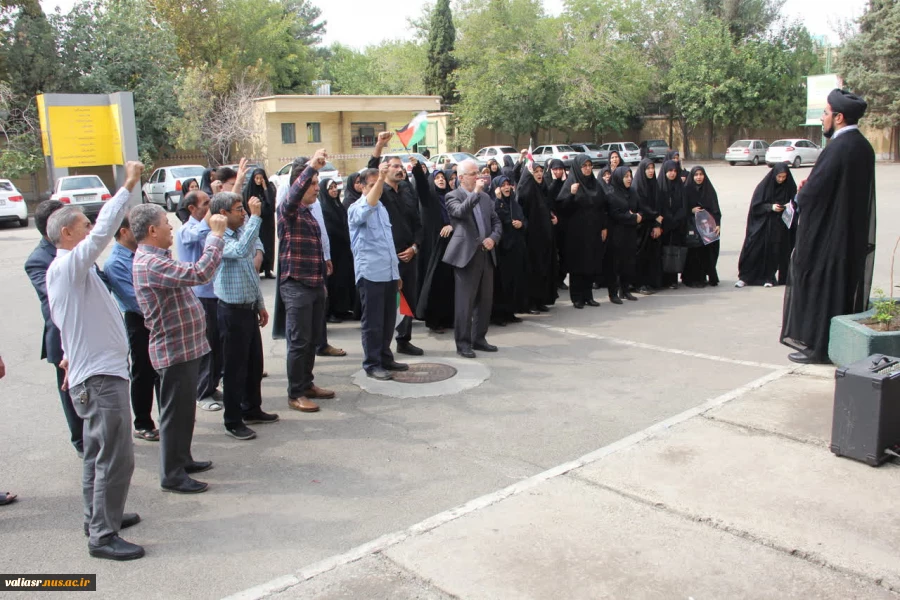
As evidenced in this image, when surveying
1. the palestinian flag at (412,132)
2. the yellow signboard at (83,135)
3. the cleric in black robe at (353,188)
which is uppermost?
the yellow signboard at (83,135)

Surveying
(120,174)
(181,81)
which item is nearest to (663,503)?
(120,174)

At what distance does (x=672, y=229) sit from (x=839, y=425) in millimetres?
6434

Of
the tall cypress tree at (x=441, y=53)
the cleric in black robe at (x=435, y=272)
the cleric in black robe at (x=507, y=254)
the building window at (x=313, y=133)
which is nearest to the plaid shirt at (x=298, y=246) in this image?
the cleric in black robe at (x=435, y=272)

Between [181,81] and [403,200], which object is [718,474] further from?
[181,81]

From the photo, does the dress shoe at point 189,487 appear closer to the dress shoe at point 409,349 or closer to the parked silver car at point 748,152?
the dress shoe at point 409,349

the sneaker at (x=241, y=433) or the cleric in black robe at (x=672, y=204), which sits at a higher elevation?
the cleric in black robe at (x=672, y=204)

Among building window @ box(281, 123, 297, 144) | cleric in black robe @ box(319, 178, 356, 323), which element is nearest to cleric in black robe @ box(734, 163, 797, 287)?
cleric in black robe @ box(319, 178, 356, 323)

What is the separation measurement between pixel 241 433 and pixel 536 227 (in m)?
5.14

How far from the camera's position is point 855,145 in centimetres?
629

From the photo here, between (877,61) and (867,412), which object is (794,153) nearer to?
(877,61)

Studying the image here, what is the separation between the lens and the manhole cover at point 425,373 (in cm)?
687

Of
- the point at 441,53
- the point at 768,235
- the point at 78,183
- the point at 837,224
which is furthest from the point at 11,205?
the point at 441,53

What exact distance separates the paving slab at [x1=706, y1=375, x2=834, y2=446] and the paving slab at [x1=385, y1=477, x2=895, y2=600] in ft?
5.08

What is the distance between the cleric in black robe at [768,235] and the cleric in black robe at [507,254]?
3970 millimetres
